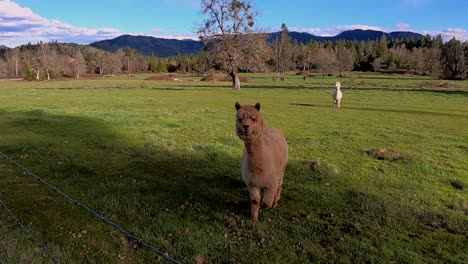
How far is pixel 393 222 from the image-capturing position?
679 centimetres

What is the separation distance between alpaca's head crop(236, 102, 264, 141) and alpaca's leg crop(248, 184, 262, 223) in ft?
3.17

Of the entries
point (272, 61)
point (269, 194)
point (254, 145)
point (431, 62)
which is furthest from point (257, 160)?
point (431, 62)

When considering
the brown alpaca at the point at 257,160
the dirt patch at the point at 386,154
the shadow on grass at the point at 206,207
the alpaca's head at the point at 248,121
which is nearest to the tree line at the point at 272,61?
the dirt patch at the point at 386,154

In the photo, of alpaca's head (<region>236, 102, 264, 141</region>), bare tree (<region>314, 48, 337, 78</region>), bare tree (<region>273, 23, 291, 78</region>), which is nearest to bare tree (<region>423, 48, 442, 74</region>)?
bare tree (<region>314, 48, 337, 78</region>)

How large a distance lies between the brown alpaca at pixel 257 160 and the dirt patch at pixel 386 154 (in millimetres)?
5589

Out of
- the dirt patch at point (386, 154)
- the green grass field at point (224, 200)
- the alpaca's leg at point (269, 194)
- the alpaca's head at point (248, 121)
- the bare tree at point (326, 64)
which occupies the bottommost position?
the green grass field at point (224, 200)

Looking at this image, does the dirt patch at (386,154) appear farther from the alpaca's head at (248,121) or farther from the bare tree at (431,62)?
the bare tree at (431,62)

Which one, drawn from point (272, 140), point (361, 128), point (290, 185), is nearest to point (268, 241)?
point (272, 140)

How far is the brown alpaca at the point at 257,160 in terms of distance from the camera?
5972 millimetres

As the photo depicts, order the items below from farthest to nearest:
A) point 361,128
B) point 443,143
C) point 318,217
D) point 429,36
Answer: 1. point 429,36
2. point 361,128
3. point 443,143
4. point 318,217

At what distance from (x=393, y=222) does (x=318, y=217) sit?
126 cm

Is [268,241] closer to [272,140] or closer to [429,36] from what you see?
[272,140]

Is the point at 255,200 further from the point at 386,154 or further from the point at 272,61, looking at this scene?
the point at 272,61

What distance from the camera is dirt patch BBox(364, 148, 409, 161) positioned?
11.3m
